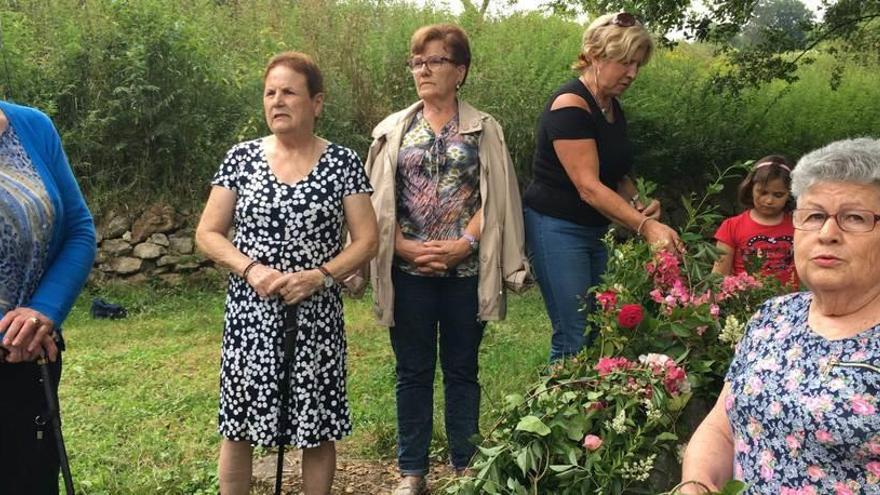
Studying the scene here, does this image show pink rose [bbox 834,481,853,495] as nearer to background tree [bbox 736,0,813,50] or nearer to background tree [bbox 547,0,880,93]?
background tree [bbox 547,0,880,93]

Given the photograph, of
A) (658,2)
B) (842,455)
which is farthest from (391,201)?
(658,2)

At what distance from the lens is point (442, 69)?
3.45 metres

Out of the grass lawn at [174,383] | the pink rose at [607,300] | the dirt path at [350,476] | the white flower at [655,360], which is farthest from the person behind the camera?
the grass lawn at [174,383]

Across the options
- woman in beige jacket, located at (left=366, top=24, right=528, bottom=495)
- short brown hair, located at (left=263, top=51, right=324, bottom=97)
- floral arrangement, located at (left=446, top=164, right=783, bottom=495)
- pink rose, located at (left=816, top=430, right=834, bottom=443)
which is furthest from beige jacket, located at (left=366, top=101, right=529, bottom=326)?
pink rose, located at (left=816, top=430, right=834, bottom=443)

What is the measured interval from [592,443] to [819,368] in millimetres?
580

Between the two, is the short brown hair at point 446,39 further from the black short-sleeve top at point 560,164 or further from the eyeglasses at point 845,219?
the eyeglasses at point 845,219

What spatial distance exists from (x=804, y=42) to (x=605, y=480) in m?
6.73

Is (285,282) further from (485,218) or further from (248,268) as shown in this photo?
(485,218)

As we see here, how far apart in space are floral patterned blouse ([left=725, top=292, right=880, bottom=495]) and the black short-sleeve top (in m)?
1.44

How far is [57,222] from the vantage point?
256 centimetres

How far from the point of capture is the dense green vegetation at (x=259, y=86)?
866cm

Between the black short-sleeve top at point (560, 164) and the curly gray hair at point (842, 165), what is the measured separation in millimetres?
1370

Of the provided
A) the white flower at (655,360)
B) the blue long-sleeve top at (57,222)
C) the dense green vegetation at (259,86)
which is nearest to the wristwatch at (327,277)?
the blue long-sleeve top at (57,222)

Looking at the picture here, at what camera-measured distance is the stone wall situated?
8875 millimetres
